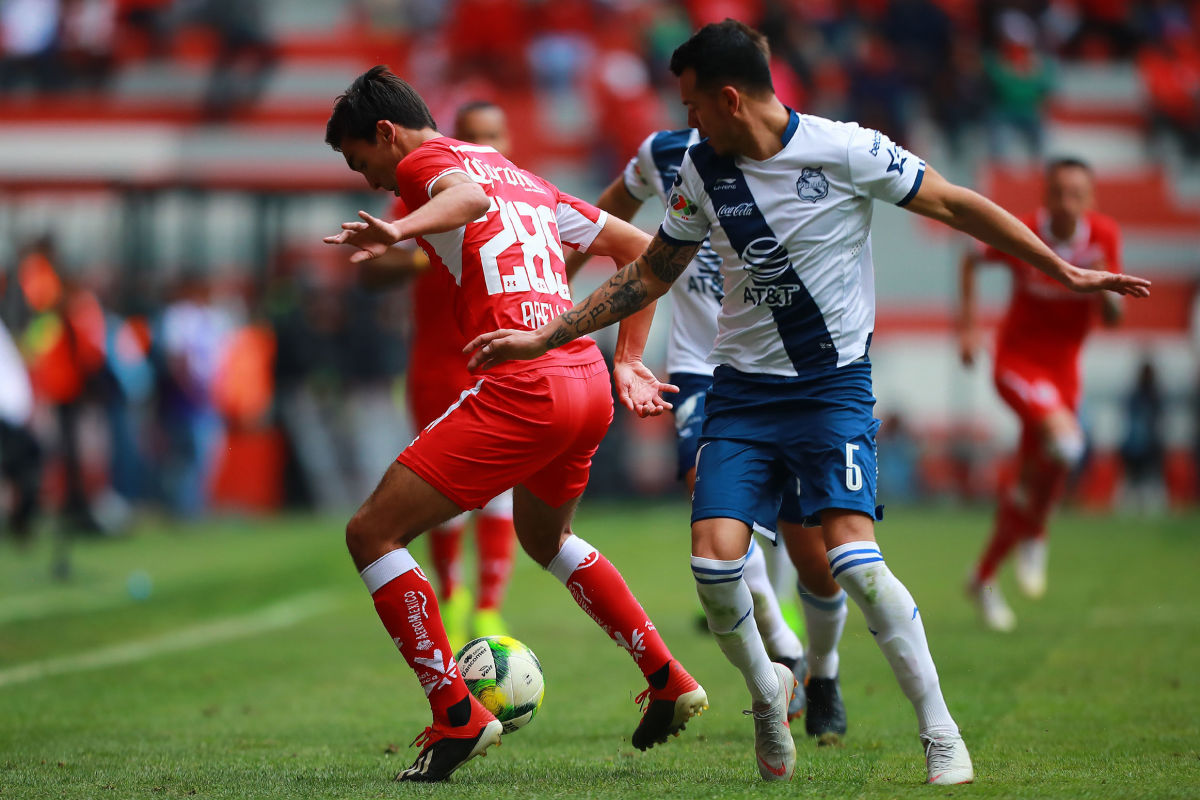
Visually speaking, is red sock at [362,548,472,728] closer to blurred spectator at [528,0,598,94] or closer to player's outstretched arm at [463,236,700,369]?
player's outstretched arm at [463,236,700,369]

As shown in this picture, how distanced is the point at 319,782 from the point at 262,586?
7.43 meters

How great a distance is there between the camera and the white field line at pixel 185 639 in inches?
306

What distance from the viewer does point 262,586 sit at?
12.0 metres

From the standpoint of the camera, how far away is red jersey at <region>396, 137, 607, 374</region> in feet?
16.1

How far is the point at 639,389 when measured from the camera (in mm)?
4980

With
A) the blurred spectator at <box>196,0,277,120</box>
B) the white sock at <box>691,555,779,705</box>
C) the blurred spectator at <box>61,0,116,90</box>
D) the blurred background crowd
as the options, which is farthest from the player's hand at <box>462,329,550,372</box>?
→ the blurred spectator at <box>61,0,116,90</box>

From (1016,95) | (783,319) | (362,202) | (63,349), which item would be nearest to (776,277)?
(783,319)

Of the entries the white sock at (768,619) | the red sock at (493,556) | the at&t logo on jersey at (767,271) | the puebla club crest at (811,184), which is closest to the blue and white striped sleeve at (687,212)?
the at&t logo on jersey at (767,271)

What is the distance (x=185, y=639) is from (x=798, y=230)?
5767 millimetres

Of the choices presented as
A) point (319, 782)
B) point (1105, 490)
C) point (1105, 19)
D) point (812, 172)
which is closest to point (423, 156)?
point (812, 172)

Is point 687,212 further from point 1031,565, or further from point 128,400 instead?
point 128,400

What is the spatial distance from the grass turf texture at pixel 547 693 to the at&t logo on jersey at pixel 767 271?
1501 millimetres

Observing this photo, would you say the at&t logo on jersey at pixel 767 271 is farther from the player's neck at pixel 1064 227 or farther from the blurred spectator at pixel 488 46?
the blurred spectator at pixel 488 46

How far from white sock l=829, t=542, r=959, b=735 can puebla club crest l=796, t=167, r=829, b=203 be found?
1.07 meters
